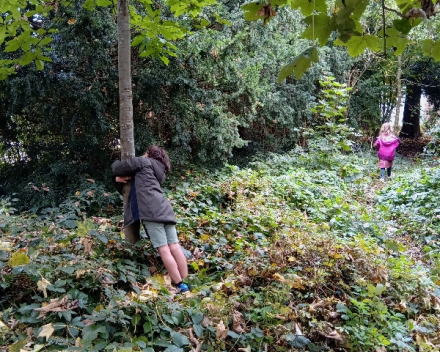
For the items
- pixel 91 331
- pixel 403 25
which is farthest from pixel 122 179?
pixel 403 25

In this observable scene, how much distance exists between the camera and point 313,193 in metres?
6.94

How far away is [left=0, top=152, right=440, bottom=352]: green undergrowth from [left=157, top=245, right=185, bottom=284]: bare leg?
0.09m

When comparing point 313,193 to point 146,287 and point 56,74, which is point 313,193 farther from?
point 56,74

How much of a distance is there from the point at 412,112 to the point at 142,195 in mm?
19407

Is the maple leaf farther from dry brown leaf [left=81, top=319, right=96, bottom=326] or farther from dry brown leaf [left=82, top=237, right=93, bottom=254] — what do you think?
dry brown leaf [left=82, top=237, right=93, bottom=254]

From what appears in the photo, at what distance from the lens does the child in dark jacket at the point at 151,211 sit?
11.3 ft

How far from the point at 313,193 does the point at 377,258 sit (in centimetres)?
313

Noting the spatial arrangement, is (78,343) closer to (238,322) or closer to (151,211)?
(238,322)

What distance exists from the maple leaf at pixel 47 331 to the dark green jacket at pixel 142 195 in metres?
1.51

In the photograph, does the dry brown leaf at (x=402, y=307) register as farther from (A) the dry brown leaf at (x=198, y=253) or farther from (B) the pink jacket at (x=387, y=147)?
(B) the pink jacket at (x=387, y=147)

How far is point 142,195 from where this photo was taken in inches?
139

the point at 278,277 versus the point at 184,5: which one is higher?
Result: the point at 184,5

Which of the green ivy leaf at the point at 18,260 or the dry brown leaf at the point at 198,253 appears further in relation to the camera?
the dry brown leaf at the point at 198,253

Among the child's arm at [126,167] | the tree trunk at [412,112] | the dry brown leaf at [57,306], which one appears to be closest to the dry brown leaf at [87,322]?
the dry brown leaf at [57,306]
